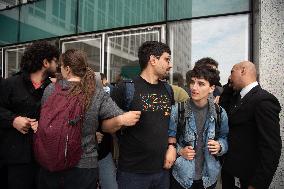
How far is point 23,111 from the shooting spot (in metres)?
3.20

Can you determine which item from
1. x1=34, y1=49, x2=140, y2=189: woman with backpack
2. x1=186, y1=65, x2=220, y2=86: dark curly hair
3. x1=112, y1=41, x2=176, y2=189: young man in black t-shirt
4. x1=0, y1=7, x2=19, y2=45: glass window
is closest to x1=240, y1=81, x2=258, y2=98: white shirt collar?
x1=186, y1=65, x2=220, y2=86: dark curly hair

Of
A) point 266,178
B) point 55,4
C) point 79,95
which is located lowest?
point 266,178

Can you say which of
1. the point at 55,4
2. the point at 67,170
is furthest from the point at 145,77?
the point at 55,4

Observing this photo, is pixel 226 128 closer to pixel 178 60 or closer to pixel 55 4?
pixel 178 60

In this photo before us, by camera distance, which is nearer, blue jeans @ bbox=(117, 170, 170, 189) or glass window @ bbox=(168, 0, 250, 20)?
blue jeans @ bbox=(117, 170, 170, 189)

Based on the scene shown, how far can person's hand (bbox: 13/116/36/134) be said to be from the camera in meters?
3.05

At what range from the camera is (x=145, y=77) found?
3223mm

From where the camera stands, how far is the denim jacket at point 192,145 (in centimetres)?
302

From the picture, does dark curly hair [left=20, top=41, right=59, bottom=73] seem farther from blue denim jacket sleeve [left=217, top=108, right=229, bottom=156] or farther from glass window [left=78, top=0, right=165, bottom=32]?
glass window [left=78, top=0, right=165, bottom=32]

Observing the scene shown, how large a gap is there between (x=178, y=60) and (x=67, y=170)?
15.1 ft

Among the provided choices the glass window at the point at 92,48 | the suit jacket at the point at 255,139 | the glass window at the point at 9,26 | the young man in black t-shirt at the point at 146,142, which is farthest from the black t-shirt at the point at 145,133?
the glass window at the point at 9,26

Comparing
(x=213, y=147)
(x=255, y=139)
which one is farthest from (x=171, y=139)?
(x=255, y=139)

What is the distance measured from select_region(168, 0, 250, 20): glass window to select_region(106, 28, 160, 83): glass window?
0.57 metres

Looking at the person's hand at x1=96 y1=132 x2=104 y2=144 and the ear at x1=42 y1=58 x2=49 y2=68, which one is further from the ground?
the ear at x1=42 y1=58 x2=49 y2=68
